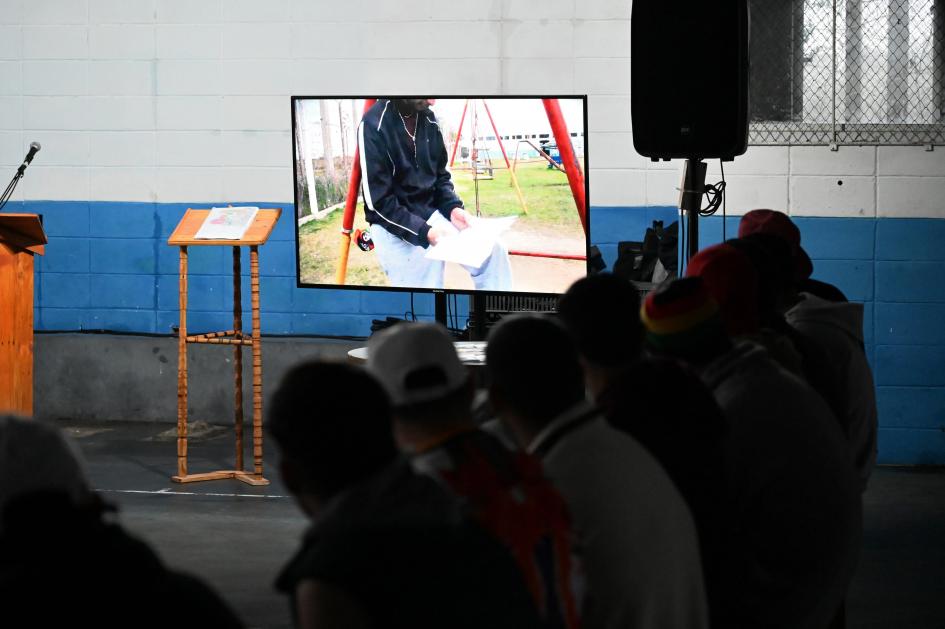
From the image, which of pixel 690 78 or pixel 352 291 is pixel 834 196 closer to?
pixel 690 78

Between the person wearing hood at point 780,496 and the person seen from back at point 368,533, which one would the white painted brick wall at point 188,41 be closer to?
the person wearing hood at point 780,496

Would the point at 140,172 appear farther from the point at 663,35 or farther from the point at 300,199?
the point at 663,35

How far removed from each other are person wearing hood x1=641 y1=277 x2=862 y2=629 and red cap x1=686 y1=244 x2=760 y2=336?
0.33 m

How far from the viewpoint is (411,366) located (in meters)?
1.77

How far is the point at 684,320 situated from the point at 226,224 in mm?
3759

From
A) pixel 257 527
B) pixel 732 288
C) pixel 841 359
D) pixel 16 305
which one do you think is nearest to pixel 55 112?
pixel 16 305

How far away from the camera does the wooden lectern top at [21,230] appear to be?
5891mm

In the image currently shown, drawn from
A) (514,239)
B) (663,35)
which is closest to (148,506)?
(514,239)

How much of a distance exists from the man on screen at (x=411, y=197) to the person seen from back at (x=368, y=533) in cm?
407

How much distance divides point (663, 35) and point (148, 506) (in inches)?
115

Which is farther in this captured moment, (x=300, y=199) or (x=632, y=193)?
(x=632, y=193)

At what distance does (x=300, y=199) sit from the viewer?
595cm

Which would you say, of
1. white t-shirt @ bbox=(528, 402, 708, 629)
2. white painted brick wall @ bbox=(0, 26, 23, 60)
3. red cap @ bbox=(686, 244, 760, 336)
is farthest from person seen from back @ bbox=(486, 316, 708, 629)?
white painted brick wall @ bbox=(0, 26, 23, 60)

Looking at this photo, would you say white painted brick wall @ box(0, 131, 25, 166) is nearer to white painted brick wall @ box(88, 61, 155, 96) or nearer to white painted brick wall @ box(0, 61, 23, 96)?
white painted brick wall @ box(0, 61, 23, 96)
